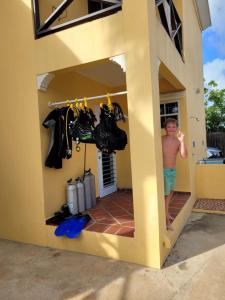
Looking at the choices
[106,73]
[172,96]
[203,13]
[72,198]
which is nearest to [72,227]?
[72,198]

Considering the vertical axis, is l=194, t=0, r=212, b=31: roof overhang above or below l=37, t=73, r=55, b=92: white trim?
above

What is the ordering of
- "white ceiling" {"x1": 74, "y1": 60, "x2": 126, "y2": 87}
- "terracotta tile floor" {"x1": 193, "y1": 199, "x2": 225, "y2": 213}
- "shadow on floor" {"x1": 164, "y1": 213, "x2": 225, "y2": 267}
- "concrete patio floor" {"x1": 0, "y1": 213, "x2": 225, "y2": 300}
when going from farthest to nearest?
"terracotta tile floor" {"x1": 193, "y1": 199, "x2": 225, "y2": 213}, "white ceiling" {"x1": 74, "y1": 60, "x2": 126, "y2": 87}, "shadow on floor" {"x1": 164, "y1": 213, "x2": 225, "y2": 267}, "concrete patio floor" {"x1": 0, "y1": 213, "x2": 225, "y2": 300}

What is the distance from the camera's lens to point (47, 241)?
3.80 m

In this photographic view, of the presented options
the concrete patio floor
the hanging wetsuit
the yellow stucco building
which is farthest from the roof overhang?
the concrete patio floor

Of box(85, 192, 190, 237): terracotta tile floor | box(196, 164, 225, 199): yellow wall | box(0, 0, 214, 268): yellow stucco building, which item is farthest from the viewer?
box(196, 164, 225, 199): yellow wall

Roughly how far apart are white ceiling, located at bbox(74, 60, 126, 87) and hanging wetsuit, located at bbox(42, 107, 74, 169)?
101 centimetres

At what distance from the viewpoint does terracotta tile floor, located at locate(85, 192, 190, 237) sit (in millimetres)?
3581

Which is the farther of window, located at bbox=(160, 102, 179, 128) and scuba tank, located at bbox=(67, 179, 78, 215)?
window, located at bbox=(160, 102, 179, 128)

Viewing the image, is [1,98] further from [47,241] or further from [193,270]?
[193,270]

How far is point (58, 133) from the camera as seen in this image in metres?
3.87

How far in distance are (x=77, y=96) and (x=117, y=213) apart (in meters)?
2.65

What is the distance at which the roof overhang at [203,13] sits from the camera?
26.3ft

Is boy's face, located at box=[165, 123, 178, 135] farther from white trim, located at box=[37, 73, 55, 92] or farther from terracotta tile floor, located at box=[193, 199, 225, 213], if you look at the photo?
terracotta tile floor, located at box=[193, 199, 225, 213]

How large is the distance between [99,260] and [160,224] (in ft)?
3.44
